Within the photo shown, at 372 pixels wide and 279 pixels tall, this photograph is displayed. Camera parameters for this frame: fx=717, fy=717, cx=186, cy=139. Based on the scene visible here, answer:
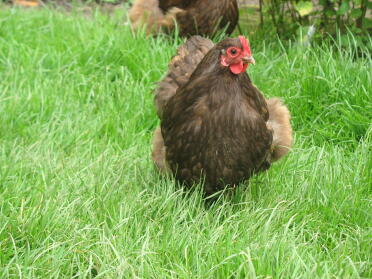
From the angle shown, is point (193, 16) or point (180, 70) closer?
point (180, 70)

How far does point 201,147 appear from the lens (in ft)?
11.1

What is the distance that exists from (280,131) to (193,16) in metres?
1.90

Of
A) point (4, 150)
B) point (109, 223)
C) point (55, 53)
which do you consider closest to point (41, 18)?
point (55, 53)

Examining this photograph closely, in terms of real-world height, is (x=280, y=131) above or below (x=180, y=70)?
below

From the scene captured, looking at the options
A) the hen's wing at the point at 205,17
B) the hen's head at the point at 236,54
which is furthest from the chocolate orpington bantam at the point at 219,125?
the hen's wing at the point at 205,17

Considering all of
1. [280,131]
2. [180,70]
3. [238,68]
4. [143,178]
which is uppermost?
[238,68]

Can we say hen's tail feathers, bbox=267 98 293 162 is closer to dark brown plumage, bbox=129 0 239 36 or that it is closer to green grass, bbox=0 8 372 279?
green grass, bbox=0 8 372 279

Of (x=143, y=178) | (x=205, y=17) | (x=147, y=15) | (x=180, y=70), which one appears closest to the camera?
(x=143, y=178)

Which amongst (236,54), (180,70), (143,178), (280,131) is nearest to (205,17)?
(180,70)

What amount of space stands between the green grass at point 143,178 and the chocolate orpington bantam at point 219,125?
147mm

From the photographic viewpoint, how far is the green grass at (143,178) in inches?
109

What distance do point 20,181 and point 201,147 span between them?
88 cm

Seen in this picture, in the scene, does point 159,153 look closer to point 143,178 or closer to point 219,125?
point 143,178

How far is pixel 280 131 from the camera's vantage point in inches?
145
